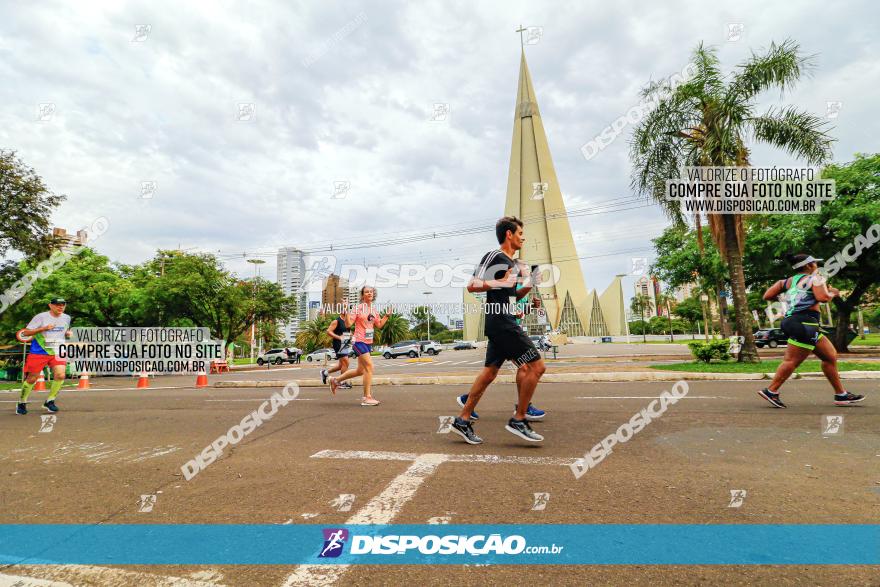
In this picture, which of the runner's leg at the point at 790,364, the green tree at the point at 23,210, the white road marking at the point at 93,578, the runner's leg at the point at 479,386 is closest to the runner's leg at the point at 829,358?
the runner's leg at the point at 790,364

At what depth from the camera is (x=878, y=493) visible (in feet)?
8.91

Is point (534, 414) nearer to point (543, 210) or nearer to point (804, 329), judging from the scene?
point (804, 329)

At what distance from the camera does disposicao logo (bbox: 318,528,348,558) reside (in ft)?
6.87

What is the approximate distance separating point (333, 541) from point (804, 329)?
6.43 meters

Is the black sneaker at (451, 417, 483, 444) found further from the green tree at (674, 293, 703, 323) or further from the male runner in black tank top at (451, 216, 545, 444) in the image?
the green tree at (674, 293, 703, 323)

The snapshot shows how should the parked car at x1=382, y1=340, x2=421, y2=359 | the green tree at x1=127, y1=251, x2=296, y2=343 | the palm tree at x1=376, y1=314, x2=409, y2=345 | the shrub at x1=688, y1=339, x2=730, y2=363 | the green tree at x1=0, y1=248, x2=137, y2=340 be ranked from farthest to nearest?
the palm tree at x1=376, y1=314, x2=409, y2=345 → the parked car at x1=382, y1=340, x2=421, y2=359 → the green tree at x1=127, y1=251, x2=296, y2=343 → the green tree at x1=0, y1=248, x2=137, y2=340 → the shrub at x1=688, y1=339, x2=730, y2=363

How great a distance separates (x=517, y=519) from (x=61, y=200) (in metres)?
24.2

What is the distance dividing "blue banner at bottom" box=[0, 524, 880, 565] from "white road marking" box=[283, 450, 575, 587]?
0.09 meters

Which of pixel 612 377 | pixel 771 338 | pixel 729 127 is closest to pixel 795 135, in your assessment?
pixel 729 127

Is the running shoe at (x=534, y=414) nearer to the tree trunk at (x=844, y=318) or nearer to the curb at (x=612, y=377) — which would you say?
the curb at (x=612, y=377)

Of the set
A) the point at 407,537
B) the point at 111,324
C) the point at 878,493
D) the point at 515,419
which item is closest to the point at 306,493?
the point at 407,537

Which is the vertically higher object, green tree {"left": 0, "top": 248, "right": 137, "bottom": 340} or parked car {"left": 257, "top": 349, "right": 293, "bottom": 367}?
green tree {"left": 0, "top": 248, "right": 137, "bottom": 340}

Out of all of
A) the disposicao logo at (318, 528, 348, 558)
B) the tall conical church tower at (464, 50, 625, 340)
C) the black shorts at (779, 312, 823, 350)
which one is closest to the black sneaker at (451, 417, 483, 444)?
the disposicao logo at (318, 528, 348, 558)

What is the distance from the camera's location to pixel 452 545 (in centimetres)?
216
